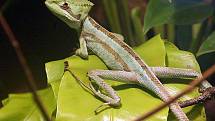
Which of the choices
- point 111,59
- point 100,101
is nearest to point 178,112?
point 100,101

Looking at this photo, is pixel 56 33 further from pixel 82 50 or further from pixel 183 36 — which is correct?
pixel 82 50

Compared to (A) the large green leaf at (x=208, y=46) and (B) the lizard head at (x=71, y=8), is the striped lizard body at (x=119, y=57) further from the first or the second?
(A) the large green leaf at (x=208, y=46)

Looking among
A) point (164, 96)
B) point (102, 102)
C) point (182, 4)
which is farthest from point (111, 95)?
point (182, 4)

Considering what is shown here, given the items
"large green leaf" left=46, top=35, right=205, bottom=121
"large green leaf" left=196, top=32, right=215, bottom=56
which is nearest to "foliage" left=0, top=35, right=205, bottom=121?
"large green leaf" left=46, top=35, right=205, bottom=121

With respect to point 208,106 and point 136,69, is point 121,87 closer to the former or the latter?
point 136,69

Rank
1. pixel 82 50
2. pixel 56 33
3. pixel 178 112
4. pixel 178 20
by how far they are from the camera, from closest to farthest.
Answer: pixel 178 112
pixel 82 50
pixel 178 20
pixel 56 33

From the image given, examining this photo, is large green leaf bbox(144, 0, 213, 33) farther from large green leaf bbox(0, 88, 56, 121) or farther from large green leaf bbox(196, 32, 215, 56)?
large green leaf bbox(0, 88, 56, 121)
